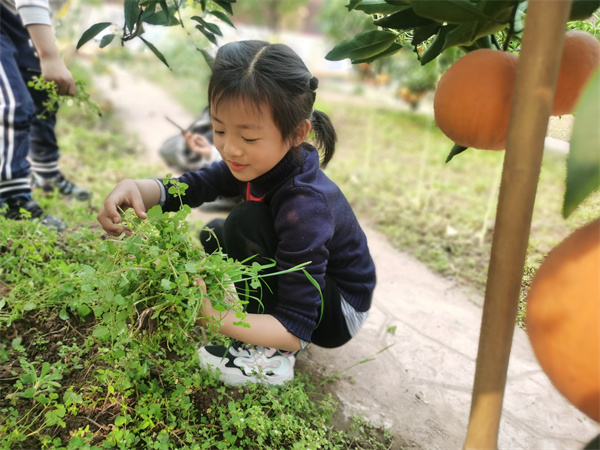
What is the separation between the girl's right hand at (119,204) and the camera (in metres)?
1.41

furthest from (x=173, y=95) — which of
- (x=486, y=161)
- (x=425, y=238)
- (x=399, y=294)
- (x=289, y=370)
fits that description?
(x=289, y=370)

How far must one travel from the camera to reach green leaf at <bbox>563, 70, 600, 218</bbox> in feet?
2.26

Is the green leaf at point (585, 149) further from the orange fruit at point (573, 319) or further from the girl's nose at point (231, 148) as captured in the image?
the girl's nose at point (231, 148)

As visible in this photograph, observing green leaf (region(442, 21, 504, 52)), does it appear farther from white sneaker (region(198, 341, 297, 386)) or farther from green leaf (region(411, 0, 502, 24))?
white sneaker (region(198, 341, 297, 386))

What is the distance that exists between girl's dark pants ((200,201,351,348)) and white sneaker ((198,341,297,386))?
0.12 meters

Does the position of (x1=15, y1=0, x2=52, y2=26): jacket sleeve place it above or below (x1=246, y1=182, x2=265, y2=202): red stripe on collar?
above

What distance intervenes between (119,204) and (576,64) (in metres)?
1.14

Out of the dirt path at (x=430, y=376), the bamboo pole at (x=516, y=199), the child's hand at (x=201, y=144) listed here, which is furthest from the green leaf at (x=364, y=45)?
the child's hand at (x=201, y=144)

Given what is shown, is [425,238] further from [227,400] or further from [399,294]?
[227,400]

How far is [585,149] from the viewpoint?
27.7 inches

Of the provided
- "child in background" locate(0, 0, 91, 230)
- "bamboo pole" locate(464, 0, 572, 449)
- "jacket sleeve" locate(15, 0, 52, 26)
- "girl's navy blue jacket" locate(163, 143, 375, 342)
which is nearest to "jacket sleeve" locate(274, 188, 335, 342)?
"girl's navy blue jacket" locate(163, 143, 375, 342)

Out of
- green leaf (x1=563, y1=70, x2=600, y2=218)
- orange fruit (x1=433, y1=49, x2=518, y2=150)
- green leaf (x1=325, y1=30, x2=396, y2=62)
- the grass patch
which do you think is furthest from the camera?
the grass patch

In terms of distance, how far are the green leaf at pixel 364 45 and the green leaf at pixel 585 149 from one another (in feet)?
1.83

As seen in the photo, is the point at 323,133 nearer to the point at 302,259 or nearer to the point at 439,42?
the point at 302,259
